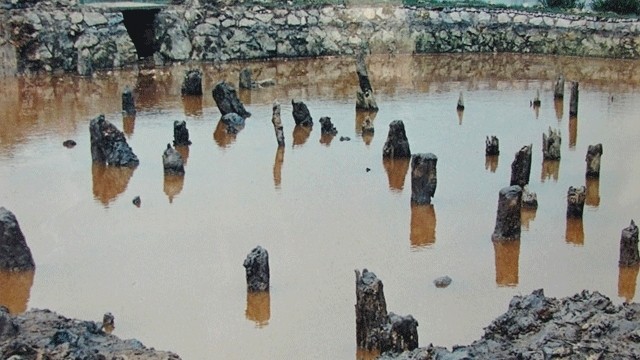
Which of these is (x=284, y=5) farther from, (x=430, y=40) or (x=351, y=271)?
(x=351, y=271)

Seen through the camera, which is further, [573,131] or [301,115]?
[301,115]

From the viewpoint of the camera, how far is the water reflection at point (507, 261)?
11758 millimetres

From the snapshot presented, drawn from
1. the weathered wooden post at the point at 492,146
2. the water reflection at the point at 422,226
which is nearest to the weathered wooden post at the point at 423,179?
the water reflection at the point at 422,226

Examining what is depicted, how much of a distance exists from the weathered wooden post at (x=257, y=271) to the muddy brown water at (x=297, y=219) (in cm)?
13

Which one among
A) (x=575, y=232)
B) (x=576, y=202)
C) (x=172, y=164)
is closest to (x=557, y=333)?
(x=575, y=232)

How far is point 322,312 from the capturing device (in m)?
10.6

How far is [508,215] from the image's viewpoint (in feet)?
42.1

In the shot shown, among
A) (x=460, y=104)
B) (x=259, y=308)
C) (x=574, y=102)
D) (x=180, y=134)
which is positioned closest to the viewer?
(x=259, y=308)

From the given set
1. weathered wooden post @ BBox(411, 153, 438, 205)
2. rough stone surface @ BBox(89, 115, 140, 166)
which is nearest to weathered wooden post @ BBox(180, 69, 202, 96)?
rough stone surface @ BBox(89, 115, 140, 166)

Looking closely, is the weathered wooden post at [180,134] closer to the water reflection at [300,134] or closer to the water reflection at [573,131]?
the water reflection at [300,134]

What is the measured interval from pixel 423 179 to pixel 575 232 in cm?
227

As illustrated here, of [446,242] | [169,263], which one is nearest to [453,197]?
[446,242]

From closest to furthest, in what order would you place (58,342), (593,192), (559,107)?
(58,342), (593,192), (559,107)

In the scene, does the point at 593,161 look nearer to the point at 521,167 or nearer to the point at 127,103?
the point at 521,167
